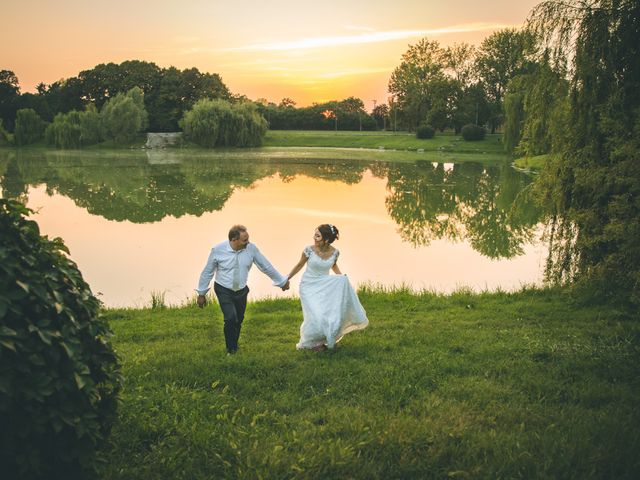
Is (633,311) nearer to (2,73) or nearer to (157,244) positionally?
(157,244)

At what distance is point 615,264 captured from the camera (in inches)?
310

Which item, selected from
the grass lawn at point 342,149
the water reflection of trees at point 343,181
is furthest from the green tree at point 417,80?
the water reflection of trees at point 343,181

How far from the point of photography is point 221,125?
59.5 metres

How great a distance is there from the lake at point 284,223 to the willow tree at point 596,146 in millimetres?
1563

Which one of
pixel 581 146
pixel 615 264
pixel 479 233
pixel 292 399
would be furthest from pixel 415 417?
pixel 479 233

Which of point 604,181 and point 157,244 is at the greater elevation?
point 604,181

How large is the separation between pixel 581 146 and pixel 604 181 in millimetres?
939

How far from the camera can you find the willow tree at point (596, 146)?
7777 millimetres

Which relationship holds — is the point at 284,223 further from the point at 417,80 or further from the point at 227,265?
the point at 417,80

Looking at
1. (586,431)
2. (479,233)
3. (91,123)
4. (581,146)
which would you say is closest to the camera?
(586,431)

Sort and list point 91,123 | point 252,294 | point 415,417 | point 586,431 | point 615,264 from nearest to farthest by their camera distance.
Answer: point 586,431, point 415,417, point 615,264, point 252,294, point 91,123

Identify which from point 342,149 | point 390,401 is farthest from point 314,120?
point 390,401

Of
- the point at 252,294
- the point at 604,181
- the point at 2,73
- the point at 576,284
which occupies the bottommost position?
the point at 252,294

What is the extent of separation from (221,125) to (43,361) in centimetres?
5902
